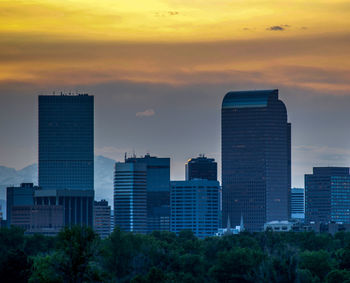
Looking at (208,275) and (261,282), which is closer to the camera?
(261,282)

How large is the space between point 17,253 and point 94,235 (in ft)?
66.3

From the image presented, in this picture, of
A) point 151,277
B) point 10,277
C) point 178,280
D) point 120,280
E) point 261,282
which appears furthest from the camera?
point 120,280

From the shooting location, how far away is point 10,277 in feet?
436

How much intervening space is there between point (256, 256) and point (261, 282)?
3768 centimetres

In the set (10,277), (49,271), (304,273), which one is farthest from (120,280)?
(49,271)

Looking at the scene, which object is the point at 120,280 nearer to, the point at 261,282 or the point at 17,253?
the point at 261,282

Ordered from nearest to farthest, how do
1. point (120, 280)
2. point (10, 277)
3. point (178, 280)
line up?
point (10, 277) < point (178, 280) < point (120, 280)

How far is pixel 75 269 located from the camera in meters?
119

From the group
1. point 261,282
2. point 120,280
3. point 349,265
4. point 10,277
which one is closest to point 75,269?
point 10,277

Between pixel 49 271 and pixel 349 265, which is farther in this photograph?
pixel 349 265

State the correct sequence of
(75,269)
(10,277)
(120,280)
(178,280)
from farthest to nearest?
(120,280) < (178,280) < (10,277) < (75,269)

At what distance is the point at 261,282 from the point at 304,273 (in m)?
10.1

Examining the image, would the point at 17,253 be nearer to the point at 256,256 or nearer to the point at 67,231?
the point at 67,231

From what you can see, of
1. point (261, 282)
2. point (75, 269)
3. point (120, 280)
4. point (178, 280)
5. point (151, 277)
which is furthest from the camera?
point (120, 280)
